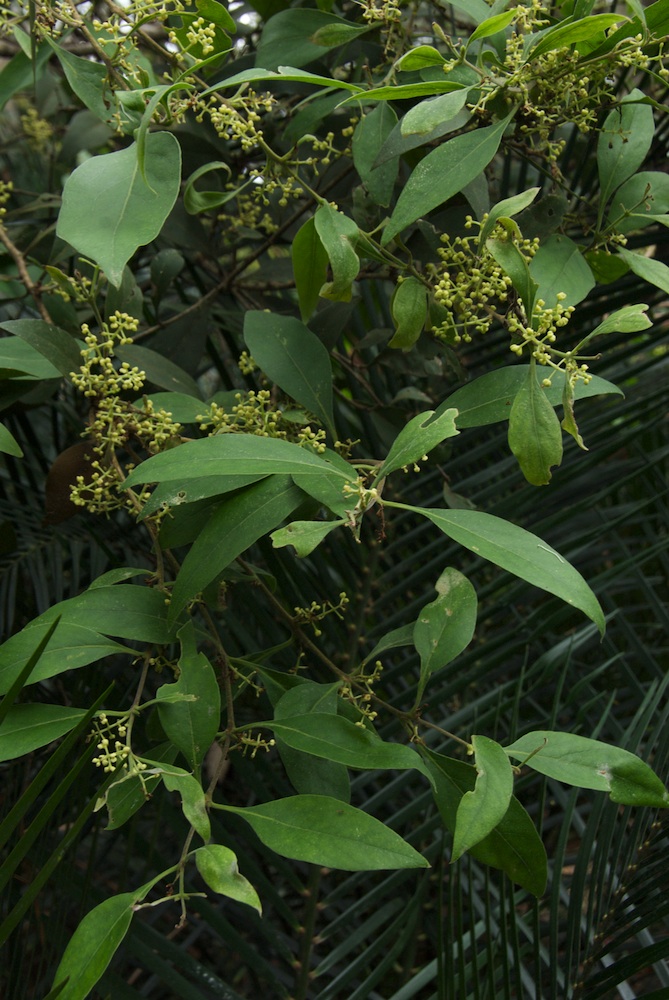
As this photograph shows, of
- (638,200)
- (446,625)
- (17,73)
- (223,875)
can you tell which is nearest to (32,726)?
(223,875)

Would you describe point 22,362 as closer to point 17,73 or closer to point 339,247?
point 339,247

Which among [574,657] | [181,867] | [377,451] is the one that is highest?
[181,867]

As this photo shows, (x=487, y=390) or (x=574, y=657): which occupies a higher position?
(x=487, y=390)

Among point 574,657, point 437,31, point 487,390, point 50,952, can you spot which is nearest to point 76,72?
point 437,31

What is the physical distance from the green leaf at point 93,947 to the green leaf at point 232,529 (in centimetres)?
17

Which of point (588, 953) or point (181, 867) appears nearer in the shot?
point (181, 867)

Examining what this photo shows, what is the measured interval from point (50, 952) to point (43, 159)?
1.32 meters

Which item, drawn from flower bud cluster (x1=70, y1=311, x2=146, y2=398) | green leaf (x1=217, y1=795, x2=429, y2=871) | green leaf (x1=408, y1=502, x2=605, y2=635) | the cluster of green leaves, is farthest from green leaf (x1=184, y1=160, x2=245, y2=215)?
green leaf (x1=217, y1=795, x2=429, y2=871)

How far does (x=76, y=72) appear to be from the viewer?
725mm

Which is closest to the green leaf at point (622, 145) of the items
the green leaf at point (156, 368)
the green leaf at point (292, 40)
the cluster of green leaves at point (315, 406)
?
the cluster of green leaves at point (315, 406)

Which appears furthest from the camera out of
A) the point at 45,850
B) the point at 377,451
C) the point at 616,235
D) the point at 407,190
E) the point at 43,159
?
the point at 43,159

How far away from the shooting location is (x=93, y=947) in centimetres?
49

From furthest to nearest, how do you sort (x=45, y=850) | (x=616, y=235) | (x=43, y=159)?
(x=43, y=159), (x=45, y=850), (x=616, y=235)

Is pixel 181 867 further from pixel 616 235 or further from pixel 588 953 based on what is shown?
pixel 616 235
